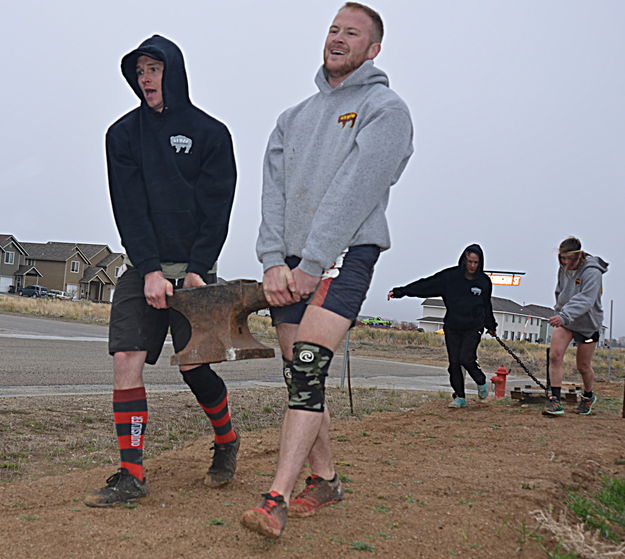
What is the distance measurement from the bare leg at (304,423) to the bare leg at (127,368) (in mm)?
928

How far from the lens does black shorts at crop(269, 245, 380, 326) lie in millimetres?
3125

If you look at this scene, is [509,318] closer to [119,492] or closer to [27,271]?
[27,271]

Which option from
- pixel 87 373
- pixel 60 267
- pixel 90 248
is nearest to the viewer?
pixel 87 373

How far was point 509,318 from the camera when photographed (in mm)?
94000

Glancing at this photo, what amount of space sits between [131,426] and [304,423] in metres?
1.03

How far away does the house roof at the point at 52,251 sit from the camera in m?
80.7

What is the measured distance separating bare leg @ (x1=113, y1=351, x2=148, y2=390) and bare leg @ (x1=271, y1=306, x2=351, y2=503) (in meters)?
0.93

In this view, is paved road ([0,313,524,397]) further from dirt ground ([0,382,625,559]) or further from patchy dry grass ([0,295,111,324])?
patchy dry grass ([0,295,111,324])

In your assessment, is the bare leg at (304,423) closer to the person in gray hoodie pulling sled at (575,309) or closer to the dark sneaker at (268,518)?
the dark sneaker at (268,518)

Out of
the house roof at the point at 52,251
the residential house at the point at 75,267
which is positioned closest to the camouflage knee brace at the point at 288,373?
the residential house at the point at 75,267

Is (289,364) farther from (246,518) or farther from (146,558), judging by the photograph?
(146,558)

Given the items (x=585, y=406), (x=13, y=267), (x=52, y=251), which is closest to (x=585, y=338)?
(x=585, y=406)

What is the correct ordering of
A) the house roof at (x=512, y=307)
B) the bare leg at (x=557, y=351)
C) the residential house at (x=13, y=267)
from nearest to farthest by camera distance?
1. the bare leg at (x=557, y=351)
2. the residential house at (x=13, y=267)
3. the house roof at (x=512, y=307)

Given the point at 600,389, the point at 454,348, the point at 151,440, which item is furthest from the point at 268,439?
the point at 600,389
